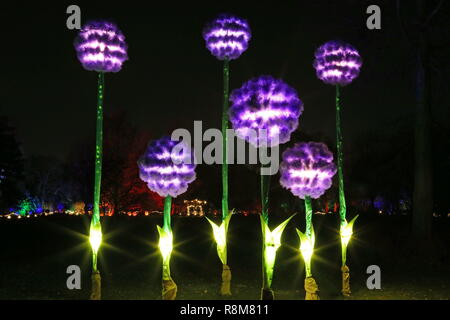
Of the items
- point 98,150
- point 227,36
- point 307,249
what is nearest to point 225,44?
point 227,36

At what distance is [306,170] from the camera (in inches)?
429

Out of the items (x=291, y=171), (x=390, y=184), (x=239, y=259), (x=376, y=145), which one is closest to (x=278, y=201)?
(x=376, y=145)

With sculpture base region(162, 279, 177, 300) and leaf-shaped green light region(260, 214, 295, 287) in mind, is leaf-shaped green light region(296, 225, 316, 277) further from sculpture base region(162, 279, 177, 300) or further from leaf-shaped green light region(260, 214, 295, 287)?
sculpture base region(162, 279, 177, 300)

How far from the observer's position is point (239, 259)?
66.6ft

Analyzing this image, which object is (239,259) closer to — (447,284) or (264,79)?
(447,284)

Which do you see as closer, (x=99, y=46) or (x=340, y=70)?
(x=99, y=46)

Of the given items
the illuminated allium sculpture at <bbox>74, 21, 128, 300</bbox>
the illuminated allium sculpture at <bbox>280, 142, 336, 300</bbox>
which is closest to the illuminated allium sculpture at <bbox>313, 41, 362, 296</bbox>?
the illuminated allium sculpture at <bbox>280, 142, 336, 300</bbox>

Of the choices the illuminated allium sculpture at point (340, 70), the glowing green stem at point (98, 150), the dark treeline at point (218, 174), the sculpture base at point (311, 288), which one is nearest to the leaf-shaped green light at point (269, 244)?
the sculpture base at point (311, 288)

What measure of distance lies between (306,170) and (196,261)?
9343 millimetres

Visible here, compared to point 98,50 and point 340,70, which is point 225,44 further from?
point 98,50

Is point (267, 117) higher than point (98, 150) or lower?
higher

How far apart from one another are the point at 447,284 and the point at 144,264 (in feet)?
32.2

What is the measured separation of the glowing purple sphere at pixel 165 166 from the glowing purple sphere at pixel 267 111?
148cm

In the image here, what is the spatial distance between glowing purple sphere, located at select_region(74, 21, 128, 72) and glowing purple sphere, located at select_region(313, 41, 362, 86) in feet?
15.8
